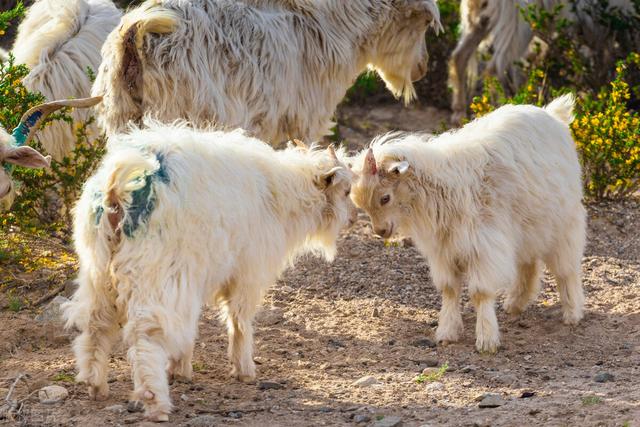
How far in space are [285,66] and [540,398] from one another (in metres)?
2.73

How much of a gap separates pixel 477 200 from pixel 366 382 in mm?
1276

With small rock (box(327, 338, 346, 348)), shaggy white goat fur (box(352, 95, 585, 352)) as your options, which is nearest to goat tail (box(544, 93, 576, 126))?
shaggy white goat fur (box(352, 95, 585, 352))

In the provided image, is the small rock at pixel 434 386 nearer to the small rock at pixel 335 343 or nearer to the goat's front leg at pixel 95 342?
the small rock at pixel 335 343

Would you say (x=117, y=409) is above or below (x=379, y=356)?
above

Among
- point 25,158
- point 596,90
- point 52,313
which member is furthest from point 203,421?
point 596,90

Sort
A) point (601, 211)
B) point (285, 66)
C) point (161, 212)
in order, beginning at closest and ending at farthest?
point (161, 212) → point (285, 66) → point (601, 211)

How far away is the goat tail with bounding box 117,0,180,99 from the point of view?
657 centimetres

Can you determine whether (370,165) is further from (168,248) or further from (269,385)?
(168,248)

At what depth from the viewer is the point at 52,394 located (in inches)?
219

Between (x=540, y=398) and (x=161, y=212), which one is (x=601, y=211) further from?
(x=161, y=212)

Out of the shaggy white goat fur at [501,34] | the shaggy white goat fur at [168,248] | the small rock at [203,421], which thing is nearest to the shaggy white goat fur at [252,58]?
the shaggy white goat fur at [168,248]

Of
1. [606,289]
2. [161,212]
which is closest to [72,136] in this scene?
[161,212]

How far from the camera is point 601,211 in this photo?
28.7 feet

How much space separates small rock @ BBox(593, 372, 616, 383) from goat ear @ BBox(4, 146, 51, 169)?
3076mm
